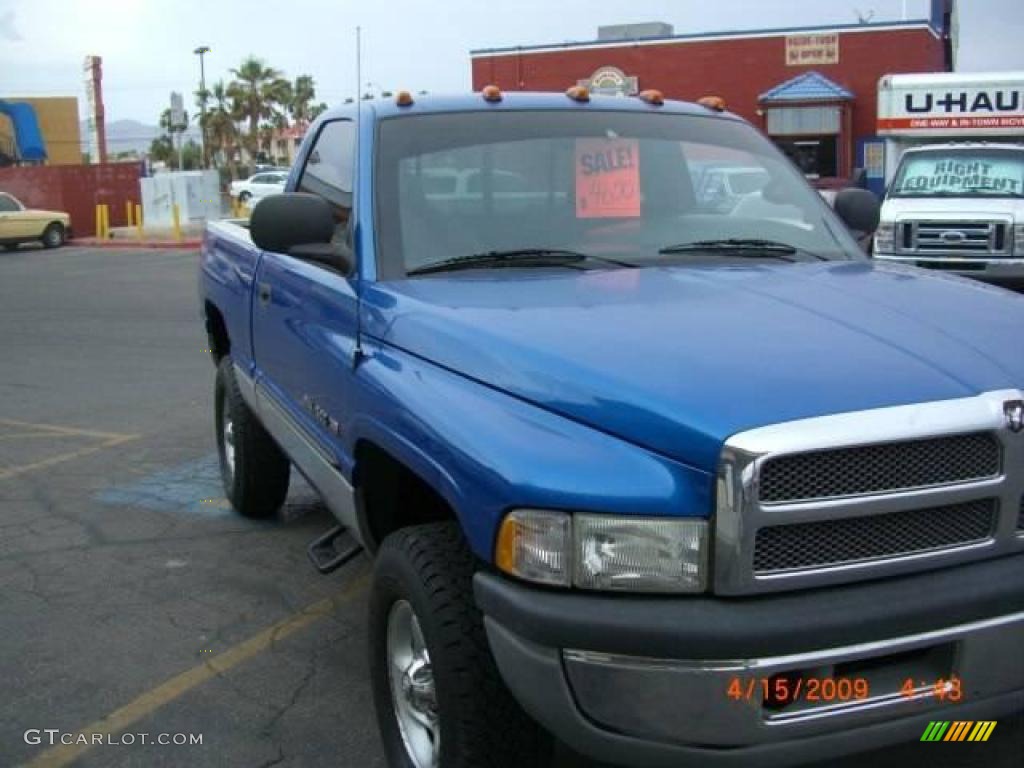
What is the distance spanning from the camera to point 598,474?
2.22 meters

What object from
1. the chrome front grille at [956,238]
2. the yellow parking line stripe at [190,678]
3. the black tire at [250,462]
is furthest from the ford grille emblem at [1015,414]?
the chrome front grille at [956,238]

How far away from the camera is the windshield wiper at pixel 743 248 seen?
357cm

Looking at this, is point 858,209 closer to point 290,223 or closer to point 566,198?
point 566,198

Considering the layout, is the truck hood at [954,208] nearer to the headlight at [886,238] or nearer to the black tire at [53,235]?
the headlight at [886,238]

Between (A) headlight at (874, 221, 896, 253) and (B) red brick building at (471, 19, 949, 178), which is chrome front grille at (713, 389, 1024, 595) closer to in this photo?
(A) headlight at (874, 221, 896, 253)

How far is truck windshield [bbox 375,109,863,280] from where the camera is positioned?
3465mm

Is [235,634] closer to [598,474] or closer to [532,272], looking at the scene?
[532,272]

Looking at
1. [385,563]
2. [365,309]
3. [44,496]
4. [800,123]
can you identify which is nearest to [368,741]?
[385,563]

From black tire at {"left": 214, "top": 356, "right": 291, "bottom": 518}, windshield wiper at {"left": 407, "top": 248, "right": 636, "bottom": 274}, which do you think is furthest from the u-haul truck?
windshield wiper at {"left": 407, "top": 248, "right": 636, "bottom": 274}

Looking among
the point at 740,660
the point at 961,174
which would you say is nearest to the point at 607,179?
the point at 740,660

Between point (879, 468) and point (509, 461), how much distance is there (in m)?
0.76

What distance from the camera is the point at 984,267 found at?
12719 millimetres

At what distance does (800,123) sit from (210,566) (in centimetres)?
3032

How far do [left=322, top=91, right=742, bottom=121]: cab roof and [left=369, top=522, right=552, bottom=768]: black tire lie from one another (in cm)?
172
